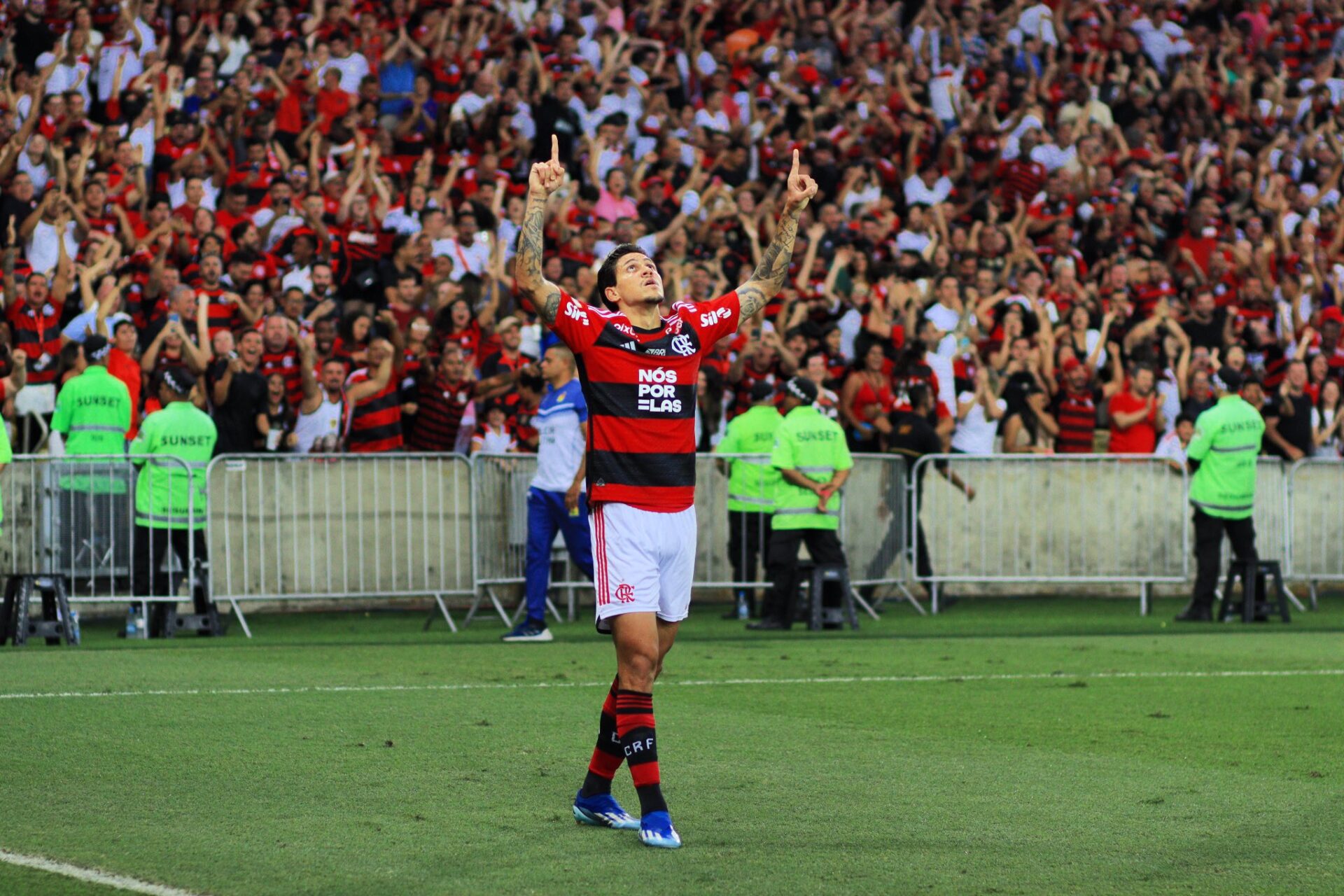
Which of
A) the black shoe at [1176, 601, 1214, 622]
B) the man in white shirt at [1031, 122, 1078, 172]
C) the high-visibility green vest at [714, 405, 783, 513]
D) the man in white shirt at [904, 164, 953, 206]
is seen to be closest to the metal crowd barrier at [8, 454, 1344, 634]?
the high-visibility green vest at [714, 405, 783, 513]

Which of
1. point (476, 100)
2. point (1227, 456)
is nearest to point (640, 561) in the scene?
point (1227, 456)

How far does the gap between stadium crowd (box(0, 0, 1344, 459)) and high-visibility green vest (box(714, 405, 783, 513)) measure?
3.27 ft

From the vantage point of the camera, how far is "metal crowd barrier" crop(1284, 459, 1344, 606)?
749 inches

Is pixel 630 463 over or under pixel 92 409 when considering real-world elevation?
under

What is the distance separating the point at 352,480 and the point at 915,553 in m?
5.60

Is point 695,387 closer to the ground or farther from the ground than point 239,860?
farther from the ground

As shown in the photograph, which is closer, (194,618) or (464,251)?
(194,618)

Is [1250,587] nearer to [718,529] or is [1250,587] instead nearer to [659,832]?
[718,529]

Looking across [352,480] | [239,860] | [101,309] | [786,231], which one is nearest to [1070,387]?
[352,480]

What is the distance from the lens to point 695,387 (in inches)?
284

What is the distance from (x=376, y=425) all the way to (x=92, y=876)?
1163 cm

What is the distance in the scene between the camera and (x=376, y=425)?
17.4m

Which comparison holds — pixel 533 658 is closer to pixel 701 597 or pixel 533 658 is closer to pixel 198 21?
pixel 701 597

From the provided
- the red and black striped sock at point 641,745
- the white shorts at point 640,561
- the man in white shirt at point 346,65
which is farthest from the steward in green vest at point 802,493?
the red and black striped sock at point 641,745
